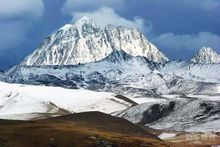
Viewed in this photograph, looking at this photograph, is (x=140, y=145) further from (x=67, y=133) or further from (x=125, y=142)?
(x=67, y=133)

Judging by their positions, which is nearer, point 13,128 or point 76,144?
point 76,144

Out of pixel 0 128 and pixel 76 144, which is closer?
pixel 76 144

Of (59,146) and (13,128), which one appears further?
(13,128)

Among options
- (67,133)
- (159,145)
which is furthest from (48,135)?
(159,145)

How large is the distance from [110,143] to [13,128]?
3301cm

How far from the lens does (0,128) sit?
193 metres

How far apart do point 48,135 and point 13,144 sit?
39.4 ft

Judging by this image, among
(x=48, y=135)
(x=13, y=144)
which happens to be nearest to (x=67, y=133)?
(x=48, y=135)

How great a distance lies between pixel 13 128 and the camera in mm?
193750

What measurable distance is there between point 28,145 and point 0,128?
22.9 metres

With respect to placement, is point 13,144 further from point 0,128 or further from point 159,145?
point 159,145

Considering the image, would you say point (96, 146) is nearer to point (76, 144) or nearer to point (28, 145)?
point (76, 144)

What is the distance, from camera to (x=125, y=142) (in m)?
188

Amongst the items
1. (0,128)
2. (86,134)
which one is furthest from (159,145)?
(0,128)
